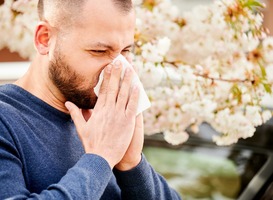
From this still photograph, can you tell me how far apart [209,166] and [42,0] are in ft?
7.14

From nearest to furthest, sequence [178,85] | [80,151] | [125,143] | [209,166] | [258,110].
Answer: [125,143] → [80,151] → [258,110] → [178,85] → [209,166]

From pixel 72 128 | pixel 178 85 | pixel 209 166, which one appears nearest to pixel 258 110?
pixel 178 85

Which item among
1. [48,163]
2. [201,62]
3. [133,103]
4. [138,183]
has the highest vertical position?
[133,103]

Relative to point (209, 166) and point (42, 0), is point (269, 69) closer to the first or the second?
point (209, 166)

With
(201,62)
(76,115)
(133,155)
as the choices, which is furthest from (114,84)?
(201,62)

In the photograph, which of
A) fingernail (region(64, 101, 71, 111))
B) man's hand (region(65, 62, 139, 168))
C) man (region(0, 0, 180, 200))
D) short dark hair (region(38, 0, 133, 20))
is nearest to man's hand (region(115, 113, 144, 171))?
man (region(0, 0, 180, 200))

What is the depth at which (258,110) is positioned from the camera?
9.83 feet

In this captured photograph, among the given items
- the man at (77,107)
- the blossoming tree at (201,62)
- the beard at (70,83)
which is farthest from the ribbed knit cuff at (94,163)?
the blossoming tree at (201,62)

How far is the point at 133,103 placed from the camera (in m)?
1.80

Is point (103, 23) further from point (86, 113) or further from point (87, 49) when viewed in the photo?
point (86, 113)

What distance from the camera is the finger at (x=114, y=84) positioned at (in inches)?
70.3

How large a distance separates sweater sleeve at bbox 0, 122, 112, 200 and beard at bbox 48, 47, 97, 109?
216 millimetres

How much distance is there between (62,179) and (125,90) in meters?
0.34

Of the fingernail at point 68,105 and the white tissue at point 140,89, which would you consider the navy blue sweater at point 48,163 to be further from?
the white tissue at point 140,89
